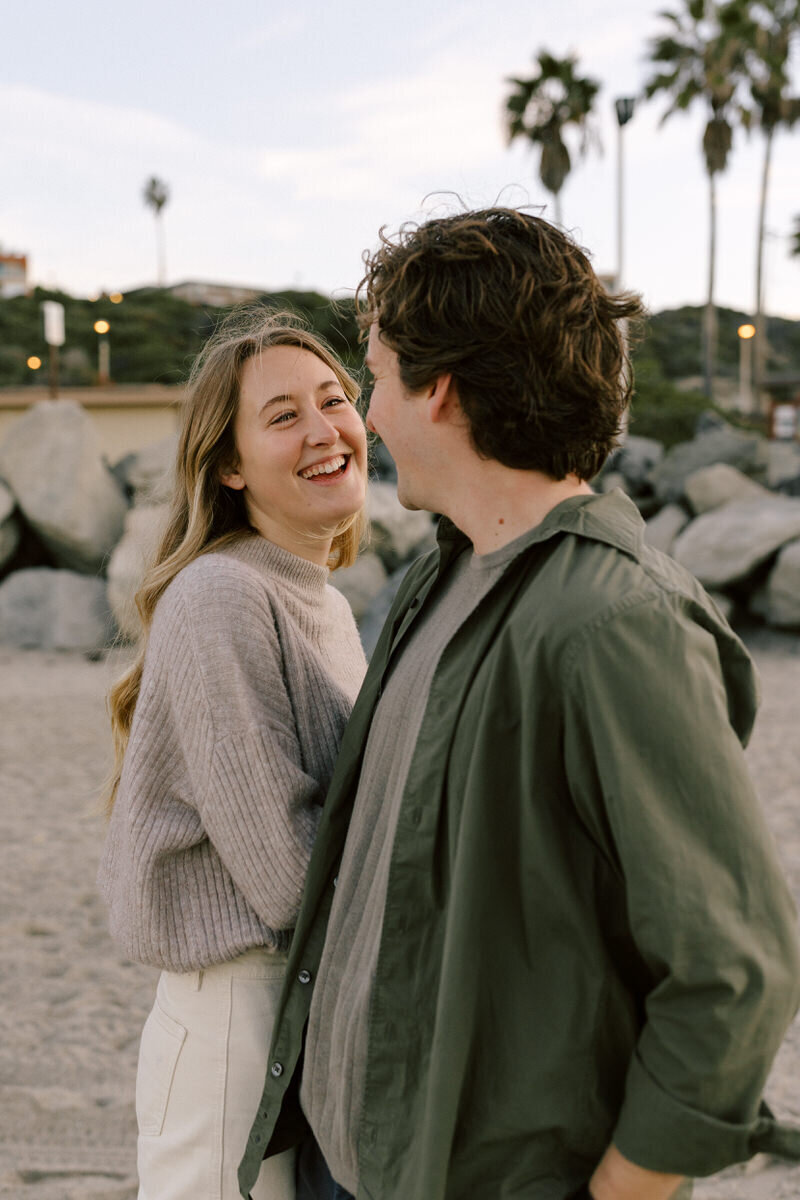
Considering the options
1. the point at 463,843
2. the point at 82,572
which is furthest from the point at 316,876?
the point at 82,572

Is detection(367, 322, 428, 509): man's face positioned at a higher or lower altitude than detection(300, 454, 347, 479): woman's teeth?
higher

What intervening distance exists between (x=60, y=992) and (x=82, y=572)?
9739mm

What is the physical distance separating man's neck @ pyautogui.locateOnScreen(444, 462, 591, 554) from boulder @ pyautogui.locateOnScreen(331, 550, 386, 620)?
9899mm

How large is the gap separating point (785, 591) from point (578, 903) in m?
11.7

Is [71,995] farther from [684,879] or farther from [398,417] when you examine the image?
[684,879]

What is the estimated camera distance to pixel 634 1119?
3.95ft

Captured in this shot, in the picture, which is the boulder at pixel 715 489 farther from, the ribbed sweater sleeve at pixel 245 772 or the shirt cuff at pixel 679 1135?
the shirt cuff at pixel 679 1135

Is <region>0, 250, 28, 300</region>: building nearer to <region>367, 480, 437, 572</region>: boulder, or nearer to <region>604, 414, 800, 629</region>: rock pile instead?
<region>604, 414, 800, 629</region>: rock pile

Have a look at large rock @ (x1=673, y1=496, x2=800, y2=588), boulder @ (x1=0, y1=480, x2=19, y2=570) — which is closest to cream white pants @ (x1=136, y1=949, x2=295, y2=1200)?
large rock @ (x1=673, y1=496, x2=800, y2=588)

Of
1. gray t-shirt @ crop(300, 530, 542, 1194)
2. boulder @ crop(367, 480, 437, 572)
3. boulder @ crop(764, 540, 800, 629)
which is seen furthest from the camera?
boulder @ crop(367, 480, 437, 572)

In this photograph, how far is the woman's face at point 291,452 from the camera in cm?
205

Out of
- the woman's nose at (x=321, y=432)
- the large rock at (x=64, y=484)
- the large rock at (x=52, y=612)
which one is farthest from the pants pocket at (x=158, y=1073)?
the large rock at (x=64, y=484)

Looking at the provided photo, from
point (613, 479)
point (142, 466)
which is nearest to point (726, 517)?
point (613, 479)

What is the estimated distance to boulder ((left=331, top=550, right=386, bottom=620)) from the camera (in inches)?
460
